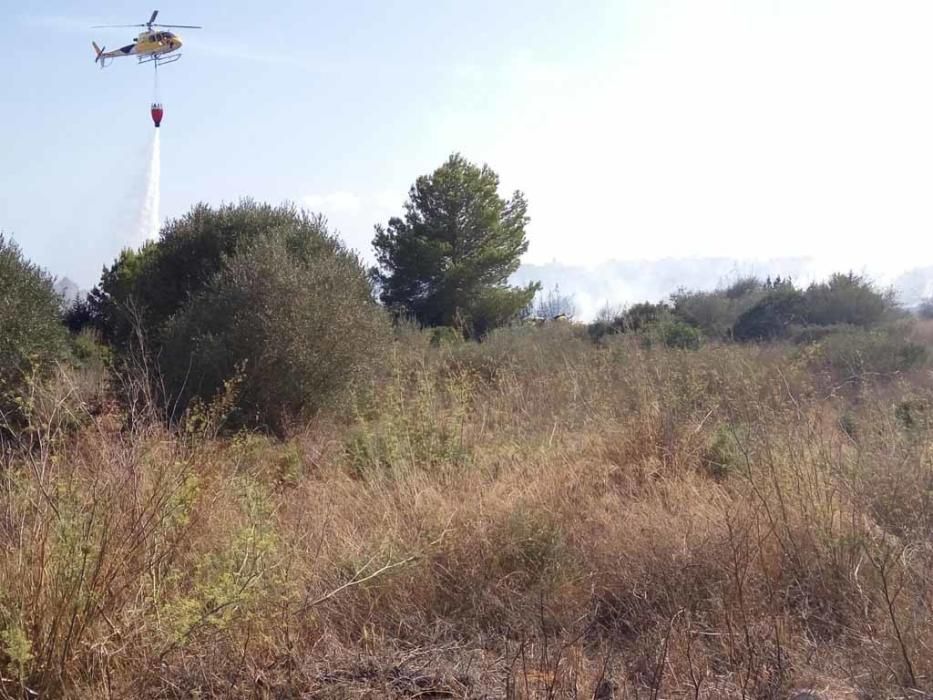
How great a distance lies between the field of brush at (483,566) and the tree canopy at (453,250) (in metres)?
19.0

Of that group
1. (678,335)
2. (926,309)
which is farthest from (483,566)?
(926,309)

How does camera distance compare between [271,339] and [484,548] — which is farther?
[271,339]

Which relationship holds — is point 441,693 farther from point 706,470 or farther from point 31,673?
point 706,470

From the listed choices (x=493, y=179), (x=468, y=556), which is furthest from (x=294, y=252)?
(x=493, y=179)

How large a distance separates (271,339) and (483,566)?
5.41m

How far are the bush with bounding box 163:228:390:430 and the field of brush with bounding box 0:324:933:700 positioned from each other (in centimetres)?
293

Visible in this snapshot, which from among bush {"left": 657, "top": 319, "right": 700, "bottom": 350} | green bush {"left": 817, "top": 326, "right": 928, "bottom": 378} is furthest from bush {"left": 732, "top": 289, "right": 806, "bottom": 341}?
green bush {"left": 817, "top": 326, "right": 928, "bottom": 378}

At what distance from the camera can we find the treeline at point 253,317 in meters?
9.42

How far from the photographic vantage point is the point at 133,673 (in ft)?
11.3

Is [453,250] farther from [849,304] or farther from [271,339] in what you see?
[271,339]

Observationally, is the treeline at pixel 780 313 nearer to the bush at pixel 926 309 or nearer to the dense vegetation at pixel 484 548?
the bush at pixel 926 309

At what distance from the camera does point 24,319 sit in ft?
31.8

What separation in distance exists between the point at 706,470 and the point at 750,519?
1.50 meters

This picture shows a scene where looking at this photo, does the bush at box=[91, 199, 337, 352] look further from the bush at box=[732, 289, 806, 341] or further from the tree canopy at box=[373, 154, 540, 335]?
the tree canopy at box=[373, 154, 540, 335]
